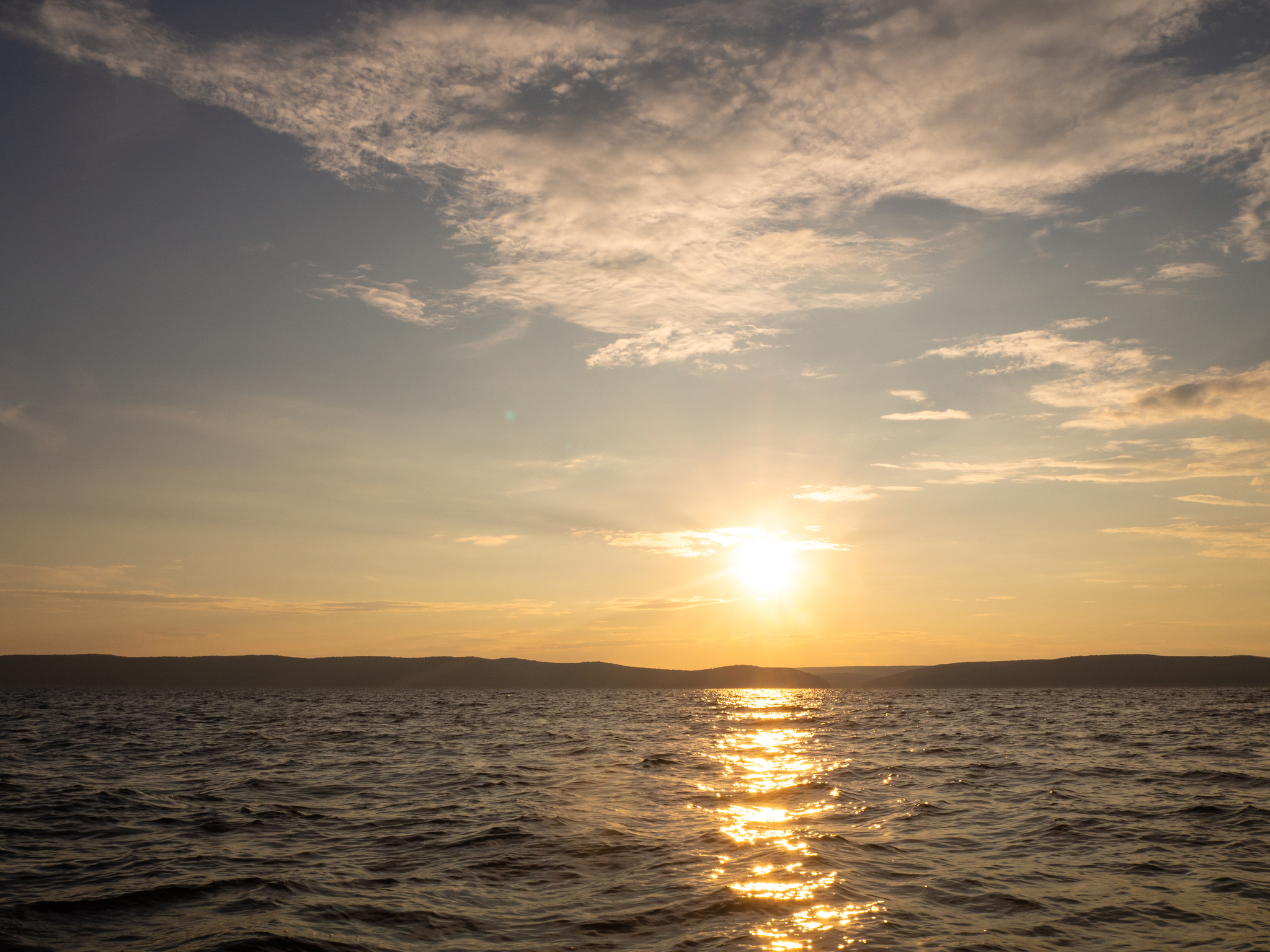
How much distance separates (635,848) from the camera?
1770 centimetres

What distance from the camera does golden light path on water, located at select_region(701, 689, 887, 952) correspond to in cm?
1218

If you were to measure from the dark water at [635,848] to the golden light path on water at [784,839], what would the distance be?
0.09m

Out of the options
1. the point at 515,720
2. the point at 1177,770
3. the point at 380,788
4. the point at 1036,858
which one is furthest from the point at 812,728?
the point at 1036,858

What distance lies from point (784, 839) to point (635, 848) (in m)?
3.80

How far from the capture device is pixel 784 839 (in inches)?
734

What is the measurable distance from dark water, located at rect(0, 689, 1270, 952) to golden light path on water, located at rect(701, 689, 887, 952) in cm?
9

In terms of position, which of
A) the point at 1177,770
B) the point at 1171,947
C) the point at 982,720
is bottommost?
the point at 982,720

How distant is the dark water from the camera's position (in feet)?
40.0

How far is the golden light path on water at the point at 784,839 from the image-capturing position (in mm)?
12180

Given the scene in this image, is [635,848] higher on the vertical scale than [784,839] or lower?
higher

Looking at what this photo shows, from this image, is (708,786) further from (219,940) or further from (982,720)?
(982,720)

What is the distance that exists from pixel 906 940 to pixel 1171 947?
387 cm

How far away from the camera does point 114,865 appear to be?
1592 cm

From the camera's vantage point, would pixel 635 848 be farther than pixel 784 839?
No
